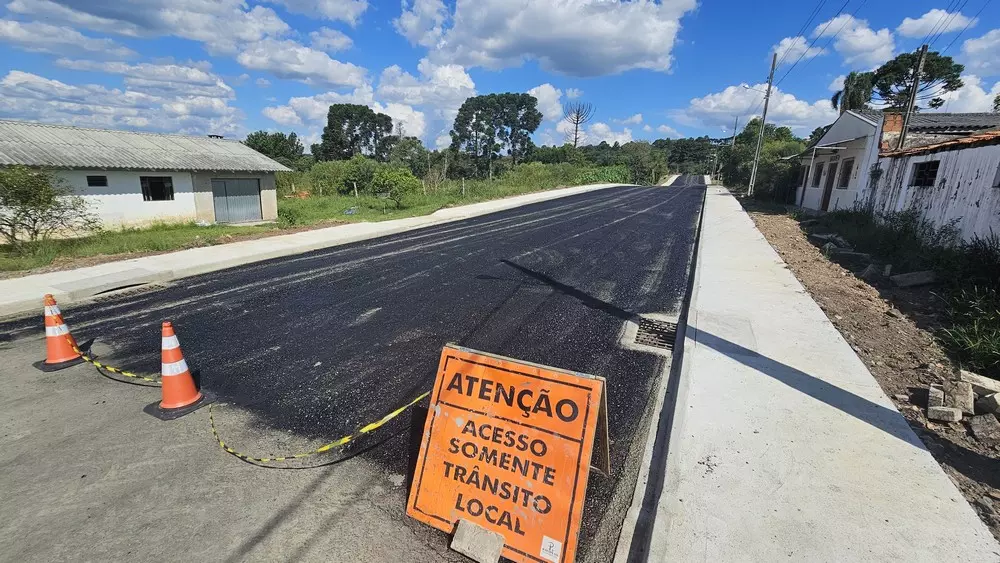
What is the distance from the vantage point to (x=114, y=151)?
17.8 meters

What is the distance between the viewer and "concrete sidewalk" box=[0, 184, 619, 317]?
6.93 m

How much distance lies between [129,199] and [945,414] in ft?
75.7

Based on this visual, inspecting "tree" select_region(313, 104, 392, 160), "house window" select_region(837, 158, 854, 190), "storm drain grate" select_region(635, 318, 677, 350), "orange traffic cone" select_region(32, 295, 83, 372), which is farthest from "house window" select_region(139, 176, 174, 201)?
"tree" select_region(313, 104, 392, 160)

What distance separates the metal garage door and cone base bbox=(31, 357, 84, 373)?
17815 millimetres

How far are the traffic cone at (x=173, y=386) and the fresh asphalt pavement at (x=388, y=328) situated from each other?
0.55ft

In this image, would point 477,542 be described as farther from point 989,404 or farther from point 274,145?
point 274,145

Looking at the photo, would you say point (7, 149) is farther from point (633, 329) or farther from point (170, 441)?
point (633, 329)

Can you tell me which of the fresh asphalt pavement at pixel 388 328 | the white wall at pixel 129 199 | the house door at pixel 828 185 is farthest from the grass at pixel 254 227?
the house door at pixel 828 185

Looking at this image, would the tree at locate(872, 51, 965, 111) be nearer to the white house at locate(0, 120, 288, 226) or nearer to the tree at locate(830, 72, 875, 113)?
the tree at locate(830, 72, 875, 113)

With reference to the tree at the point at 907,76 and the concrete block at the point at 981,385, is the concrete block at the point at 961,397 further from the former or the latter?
the tree at the point at 907,76

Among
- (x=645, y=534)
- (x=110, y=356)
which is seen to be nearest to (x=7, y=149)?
(x=110, y=356)

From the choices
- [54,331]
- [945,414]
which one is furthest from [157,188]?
[945,414]

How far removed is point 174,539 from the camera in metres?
2.52

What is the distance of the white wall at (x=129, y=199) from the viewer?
52.5 ft
